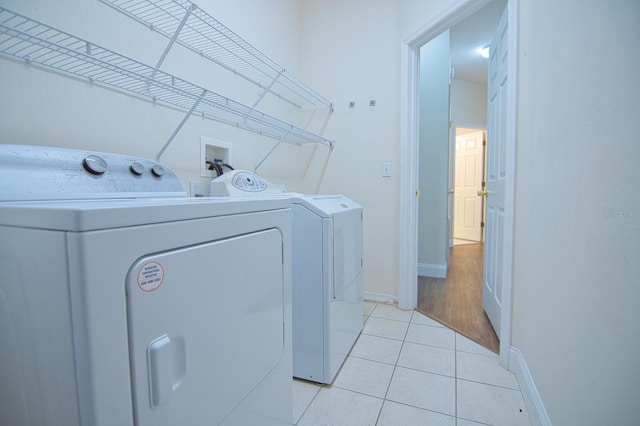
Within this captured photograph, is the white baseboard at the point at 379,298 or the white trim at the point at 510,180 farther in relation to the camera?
the white baseboard at the point at 379,298

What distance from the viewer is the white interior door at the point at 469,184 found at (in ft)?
18.6

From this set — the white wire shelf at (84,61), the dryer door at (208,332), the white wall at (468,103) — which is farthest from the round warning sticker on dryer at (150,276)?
the white wall at (468,103)

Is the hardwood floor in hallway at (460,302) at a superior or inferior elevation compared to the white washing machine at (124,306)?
inferior

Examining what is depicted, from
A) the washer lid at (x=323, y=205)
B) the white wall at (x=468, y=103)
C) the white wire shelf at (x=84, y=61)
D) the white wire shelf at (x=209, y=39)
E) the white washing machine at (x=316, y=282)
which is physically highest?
the white wall at (x=468, y=103)

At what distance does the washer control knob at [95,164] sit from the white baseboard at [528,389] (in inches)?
70.9

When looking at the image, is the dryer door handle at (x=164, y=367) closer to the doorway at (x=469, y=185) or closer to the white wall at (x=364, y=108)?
the white wall at (x=364, y=108)

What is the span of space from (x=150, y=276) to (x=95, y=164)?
0.64 metres

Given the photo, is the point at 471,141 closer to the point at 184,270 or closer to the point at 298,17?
the point at 298,17

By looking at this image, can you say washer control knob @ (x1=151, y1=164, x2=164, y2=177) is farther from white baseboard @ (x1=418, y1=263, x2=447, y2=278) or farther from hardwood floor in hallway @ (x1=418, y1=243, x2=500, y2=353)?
white baseboard @ (x1=418, y1=263, x2=447, y2=278)

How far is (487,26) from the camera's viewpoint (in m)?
3.61

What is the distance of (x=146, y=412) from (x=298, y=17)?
2.99 metres

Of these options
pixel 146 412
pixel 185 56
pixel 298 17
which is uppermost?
pixel 298 17

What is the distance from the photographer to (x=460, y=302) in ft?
8.52

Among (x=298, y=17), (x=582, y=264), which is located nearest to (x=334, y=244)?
(x=582, y=264)
